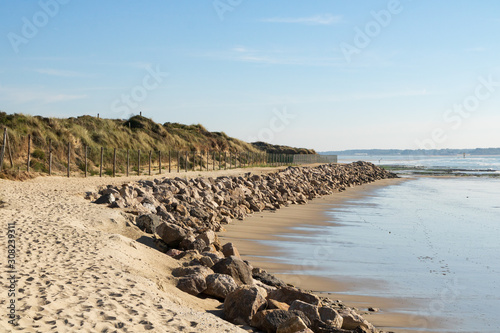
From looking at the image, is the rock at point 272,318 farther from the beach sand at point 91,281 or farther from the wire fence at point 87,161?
the wire fence at point 87,161

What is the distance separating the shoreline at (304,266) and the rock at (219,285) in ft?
6.00

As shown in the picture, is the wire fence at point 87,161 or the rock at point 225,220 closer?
the rock at point 225,220

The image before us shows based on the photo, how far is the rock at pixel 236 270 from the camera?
28.3 ft

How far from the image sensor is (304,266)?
1101 cm

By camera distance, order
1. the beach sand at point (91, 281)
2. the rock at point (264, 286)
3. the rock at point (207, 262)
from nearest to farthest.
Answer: the beach sand at point (91, 281)
the rock at point (264, 286)
the rock at point (207, 262)

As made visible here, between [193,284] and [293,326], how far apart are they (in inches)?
91.6

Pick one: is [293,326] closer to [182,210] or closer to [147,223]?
[147,223]

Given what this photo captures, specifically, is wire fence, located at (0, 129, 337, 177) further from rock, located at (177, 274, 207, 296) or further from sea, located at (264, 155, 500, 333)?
rock, located at (177, 274, 207, 296)

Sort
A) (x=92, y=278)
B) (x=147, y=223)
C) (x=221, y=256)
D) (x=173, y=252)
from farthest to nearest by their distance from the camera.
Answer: (x=147, y=223) < (x=221, y=256) < (x=173, y=252) < (x=92, y=278)

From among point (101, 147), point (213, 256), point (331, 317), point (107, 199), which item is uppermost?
point (101, 147)

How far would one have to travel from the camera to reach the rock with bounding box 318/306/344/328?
671 cm

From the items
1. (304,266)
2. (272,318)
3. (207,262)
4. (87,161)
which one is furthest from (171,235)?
(87,161)

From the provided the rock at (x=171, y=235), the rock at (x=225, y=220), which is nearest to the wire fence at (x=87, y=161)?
the rock at (x=225, y=220)

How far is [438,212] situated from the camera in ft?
74.1
